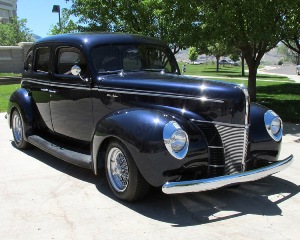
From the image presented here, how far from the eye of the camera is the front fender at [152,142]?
13.0ft

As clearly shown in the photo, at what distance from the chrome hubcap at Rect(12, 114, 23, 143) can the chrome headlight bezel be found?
3.96 metres

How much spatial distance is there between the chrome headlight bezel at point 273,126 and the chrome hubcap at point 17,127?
3960mm

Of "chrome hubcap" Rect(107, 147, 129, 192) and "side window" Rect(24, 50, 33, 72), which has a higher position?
"side window" Rect(24, 50, 33, 72)

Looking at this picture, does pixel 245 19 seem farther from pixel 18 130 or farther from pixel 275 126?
pixel 18 130

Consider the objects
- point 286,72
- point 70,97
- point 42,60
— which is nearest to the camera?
point 70,97

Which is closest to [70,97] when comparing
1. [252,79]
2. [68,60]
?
[68,60]

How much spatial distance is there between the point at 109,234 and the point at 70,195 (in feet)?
3.81

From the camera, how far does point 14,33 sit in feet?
167

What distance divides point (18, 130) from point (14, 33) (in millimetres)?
47655

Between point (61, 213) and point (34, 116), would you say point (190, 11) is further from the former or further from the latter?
point (61, 213)

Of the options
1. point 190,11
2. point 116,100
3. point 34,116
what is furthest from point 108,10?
point 116,100

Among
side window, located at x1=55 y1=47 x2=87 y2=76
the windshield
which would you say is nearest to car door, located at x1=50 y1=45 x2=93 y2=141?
side window, located at x1=55 y1=47 x2=87 y2=76

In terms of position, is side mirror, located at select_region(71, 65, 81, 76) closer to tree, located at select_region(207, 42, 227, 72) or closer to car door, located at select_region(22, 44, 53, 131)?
car door, located at select_region(22, 44, 53, 131)

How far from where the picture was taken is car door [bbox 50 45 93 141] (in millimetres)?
5258
